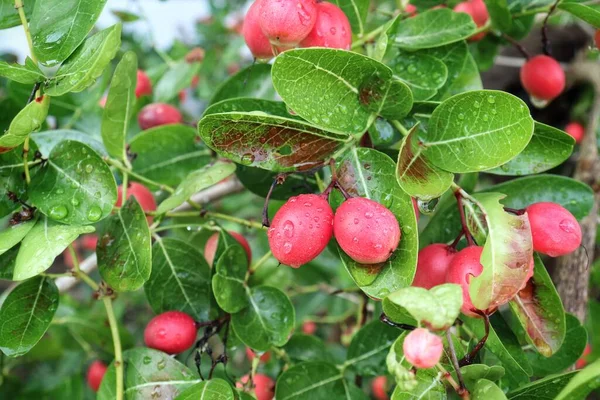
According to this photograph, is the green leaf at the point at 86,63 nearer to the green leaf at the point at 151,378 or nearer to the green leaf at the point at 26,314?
the green leaf at the point at 26,314

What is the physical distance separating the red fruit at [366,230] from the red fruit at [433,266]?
4.6 inches

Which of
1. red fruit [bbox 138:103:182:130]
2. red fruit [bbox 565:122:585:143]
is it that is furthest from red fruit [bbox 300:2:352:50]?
red fruit [bbox 565:122:585:143]

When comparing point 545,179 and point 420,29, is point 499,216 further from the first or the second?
point 420,29

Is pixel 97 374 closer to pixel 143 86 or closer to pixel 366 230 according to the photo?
pixel 143 86

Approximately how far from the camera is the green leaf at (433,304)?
0.71 metres

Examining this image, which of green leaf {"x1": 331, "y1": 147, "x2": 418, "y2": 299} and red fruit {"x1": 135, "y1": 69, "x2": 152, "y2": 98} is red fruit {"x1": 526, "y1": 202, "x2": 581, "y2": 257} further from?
red fruit {"x1": 135, "y1": 69, "x2": 152, "y2": 98}

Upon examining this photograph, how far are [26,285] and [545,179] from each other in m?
1.02

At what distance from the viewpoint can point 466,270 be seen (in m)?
0.87

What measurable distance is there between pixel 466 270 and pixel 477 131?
21 centimetres

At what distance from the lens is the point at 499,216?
2.99ft

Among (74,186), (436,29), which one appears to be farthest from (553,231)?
(74,186)

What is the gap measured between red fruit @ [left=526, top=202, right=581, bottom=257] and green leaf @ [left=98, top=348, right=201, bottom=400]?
2.09 feet

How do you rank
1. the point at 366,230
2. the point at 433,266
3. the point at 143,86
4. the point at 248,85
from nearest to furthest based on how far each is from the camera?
the point at 366,230
the point at 433,266
the point at 248,85
the point at 143,86

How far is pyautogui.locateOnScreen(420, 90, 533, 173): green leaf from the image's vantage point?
0.86m
